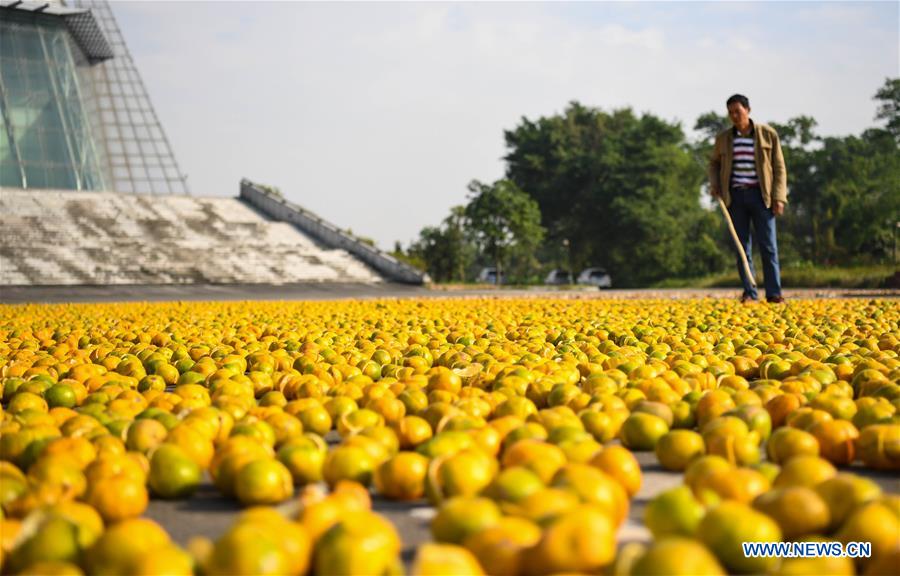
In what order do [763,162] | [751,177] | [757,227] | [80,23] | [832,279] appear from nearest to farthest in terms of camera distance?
1. [763,162]
2. [751,177]
3. [757,227]
4. [832,279]
5. [80,23]

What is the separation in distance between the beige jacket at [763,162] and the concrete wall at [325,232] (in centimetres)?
2149

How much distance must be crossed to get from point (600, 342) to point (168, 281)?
87.4 ft

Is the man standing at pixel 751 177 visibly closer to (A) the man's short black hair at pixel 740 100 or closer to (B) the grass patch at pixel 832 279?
(A) the man's short black hair at pixel 740 100

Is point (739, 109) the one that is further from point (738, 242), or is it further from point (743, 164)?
point (738, 242)

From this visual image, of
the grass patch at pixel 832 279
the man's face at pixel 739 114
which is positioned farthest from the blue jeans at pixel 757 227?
the grass patch at pixel 832 279

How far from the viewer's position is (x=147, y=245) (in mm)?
34719

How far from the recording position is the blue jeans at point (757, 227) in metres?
10.9

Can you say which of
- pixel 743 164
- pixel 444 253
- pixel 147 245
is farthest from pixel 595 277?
pixel 743 164

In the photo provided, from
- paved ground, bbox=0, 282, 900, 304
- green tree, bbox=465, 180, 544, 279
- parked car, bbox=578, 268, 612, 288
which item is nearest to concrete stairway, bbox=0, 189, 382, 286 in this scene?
paved ground, bbox=0, 282, 900, 304

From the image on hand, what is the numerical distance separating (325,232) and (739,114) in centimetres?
3051

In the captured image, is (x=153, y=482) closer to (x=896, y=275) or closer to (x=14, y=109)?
(x=896, y=275)

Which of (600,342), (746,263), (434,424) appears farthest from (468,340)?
(746,263)

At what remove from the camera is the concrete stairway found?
30.9m

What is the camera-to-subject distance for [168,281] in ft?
100
